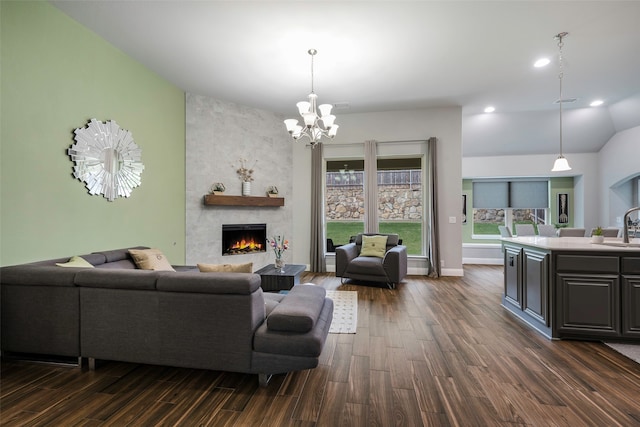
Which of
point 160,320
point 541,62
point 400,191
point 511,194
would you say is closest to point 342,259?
point 400,191

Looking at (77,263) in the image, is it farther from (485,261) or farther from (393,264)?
(485,261)

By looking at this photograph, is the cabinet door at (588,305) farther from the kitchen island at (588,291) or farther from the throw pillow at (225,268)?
the throw pillow at (225,268)

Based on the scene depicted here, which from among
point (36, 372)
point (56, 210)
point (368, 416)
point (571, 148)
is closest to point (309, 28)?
point (56, 210)

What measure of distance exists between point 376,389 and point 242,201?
4.22 meters

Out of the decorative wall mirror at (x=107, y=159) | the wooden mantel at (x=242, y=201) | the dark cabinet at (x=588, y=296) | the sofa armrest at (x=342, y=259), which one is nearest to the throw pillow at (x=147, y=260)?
the decorative wall mirror at (x=107, y=159)

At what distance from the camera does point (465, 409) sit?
5.92 feet

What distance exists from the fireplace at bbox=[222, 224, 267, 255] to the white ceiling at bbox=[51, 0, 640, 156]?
2.45 metres

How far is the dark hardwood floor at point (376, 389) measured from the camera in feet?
5.66

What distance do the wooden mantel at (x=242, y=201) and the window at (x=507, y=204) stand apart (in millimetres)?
5279

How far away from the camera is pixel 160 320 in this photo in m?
2.10

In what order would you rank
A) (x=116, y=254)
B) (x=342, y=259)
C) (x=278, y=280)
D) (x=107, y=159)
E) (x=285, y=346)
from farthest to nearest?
(x=342, y=259) < (x=278, y=280) < (x=107, y=159) < (x=116, y=254) < (x=285, y=346)

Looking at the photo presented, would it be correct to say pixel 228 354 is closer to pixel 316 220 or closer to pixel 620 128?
pixel 316 220

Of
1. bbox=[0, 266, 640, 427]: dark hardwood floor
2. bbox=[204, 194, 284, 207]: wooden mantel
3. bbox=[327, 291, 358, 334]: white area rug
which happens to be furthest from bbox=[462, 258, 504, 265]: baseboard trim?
bbox=[204, 194, 284, 207]: wooden mantel

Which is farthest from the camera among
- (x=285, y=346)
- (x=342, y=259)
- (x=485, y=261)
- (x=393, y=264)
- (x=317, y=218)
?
→ (x=485, y=261)
